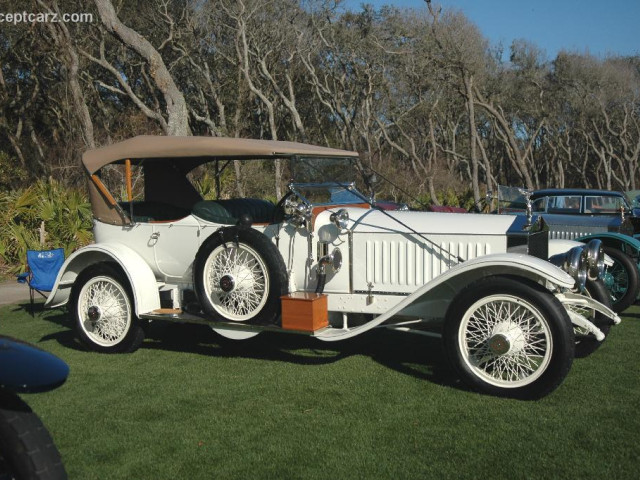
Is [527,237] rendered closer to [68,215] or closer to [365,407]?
[365,407]

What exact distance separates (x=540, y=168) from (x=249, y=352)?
4861 centimetres

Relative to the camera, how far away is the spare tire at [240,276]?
5.56 m

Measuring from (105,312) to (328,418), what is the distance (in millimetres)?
2948

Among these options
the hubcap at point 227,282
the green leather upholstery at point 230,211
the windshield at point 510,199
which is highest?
the windshield at point 510,199

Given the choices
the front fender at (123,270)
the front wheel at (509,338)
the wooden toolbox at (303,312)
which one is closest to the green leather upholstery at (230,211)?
the front fender at (123,270)

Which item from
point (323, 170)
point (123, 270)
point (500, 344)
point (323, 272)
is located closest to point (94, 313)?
point (123, 270)

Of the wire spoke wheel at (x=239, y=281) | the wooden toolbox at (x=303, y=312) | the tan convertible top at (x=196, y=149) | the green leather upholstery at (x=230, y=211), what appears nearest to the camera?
the wooden toolbox at (x=303, y=312)

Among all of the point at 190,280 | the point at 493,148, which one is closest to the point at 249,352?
the point at 190,280

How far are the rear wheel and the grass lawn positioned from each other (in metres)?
1.26

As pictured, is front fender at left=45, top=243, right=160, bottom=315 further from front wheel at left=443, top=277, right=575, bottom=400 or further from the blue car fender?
the blue car fender

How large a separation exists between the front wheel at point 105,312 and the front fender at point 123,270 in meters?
0.16

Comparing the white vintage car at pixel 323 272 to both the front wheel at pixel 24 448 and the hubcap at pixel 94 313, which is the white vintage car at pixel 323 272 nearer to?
the hubcap at pixel 94 313

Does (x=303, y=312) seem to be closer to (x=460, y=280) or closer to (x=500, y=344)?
(x=460, y=280)

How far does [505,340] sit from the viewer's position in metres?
4.64
